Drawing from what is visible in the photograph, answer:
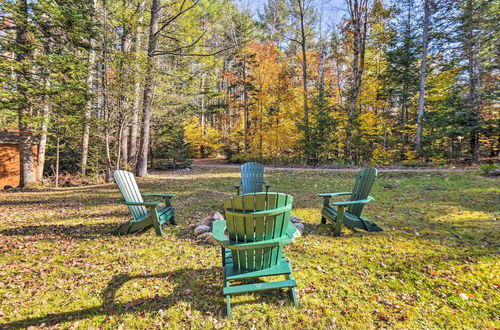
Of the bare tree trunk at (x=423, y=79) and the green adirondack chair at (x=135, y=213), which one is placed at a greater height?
the bare tree trunk at (x=423, y=79)

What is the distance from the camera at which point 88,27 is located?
22.2ft

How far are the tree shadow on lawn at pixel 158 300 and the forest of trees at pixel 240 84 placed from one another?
6.68m

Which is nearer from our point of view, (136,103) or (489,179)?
(489,179)

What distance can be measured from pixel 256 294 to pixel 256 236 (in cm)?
77

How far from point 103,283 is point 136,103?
7215 millimetres

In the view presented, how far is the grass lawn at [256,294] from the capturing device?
6.52ft

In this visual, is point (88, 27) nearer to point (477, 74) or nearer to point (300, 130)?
point (300, 130)

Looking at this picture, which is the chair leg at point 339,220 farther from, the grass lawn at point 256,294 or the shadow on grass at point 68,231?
the shadow on grass at point 68,231

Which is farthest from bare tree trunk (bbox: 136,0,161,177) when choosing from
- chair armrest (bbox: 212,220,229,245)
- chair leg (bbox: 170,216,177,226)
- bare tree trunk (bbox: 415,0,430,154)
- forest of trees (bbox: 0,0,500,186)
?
bare tree trunk (bbox: 415,0,430,154)

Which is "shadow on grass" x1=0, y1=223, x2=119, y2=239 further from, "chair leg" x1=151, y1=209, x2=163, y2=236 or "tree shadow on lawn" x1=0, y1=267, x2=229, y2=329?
"tree shadow on lawn" x1=0, y1=267, x2=229, y2=329

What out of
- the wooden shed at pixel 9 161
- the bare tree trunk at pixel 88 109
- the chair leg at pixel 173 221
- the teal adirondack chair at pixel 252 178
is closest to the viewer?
the chair leg at pixel 173 221

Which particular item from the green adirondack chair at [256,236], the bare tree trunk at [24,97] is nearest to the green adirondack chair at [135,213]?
the green adirondack chair at [256,236]

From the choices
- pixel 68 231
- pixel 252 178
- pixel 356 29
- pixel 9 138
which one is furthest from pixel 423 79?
pixel 9 138

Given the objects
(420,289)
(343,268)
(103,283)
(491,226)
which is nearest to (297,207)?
(343,268)
